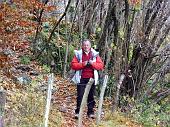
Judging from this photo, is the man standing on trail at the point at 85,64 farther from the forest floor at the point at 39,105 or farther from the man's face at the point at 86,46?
the forest floor at the point at 39,105

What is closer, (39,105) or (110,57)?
(39,105)

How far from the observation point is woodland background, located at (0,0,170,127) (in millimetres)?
12332

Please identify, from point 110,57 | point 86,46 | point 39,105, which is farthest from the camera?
point 110,57

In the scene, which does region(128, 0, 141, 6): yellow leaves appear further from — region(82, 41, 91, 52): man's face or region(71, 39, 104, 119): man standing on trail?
region(82, 41, 91, 52): man's face

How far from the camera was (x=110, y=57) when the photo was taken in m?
14.8

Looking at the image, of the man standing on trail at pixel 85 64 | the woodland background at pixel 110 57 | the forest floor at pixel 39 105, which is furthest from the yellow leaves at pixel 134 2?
the man standing on trail at pixel 85 64

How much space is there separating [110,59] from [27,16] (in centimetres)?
321

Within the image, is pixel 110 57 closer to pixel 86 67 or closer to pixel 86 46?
pixel 86 67

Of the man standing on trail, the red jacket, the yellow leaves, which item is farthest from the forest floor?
the yellow leaves

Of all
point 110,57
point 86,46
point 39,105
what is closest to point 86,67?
point 86,46

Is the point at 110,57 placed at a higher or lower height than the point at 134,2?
lower

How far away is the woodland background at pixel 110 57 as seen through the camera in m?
12.3

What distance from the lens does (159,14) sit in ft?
→ 45.0

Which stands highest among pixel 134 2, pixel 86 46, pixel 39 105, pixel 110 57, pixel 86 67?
pixel 134 2
